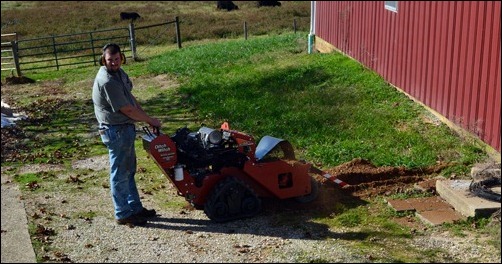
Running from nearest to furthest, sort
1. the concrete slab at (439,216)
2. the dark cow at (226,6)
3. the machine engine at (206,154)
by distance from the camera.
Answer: the concrete slab at (439,216)
the machine engine at (206,154)
the dark cow at (226,6)

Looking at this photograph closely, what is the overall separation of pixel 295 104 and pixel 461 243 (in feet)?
21.0

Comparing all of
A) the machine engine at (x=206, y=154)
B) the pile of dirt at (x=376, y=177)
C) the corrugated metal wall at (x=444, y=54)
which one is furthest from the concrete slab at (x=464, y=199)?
the machine engine at (x=206, y=154)

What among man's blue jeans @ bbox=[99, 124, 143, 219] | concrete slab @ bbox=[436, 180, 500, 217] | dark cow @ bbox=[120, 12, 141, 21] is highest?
man's blue jeans @ bbox=[99, 124, 143, 219]

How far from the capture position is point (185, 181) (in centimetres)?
745

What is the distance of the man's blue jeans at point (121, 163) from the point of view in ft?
23.9

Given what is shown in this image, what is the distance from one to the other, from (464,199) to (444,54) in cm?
376

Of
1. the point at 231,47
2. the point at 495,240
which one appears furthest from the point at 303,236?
the point at 231,47

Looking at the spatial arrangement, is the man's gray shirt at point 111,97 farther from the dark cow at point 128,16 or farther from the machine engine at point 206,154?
the dark cow at point 128,16

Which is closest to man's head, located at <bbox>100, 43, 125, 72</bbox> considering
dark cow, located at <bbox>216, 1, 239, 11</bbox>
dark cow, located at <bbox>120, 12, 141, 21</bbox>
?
dark cow, located at <bbox>120, 12, 141, 21</bbox>

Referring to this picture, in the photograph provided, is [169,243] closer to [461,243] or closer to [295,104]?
[461,243]

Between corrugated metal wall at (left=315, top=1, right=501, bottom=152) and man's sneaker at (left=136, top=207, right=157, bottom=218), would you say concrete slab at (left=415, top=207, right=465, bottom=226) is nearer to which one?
corrugated metal wall at (left=315, top=1, right=501, bottom=152)

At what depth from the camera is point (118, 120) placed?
7230 mm

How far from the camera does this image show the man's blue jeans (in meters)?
7.28

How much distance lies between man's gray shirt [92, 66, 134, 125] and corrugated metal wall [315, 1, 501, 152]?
468cm
